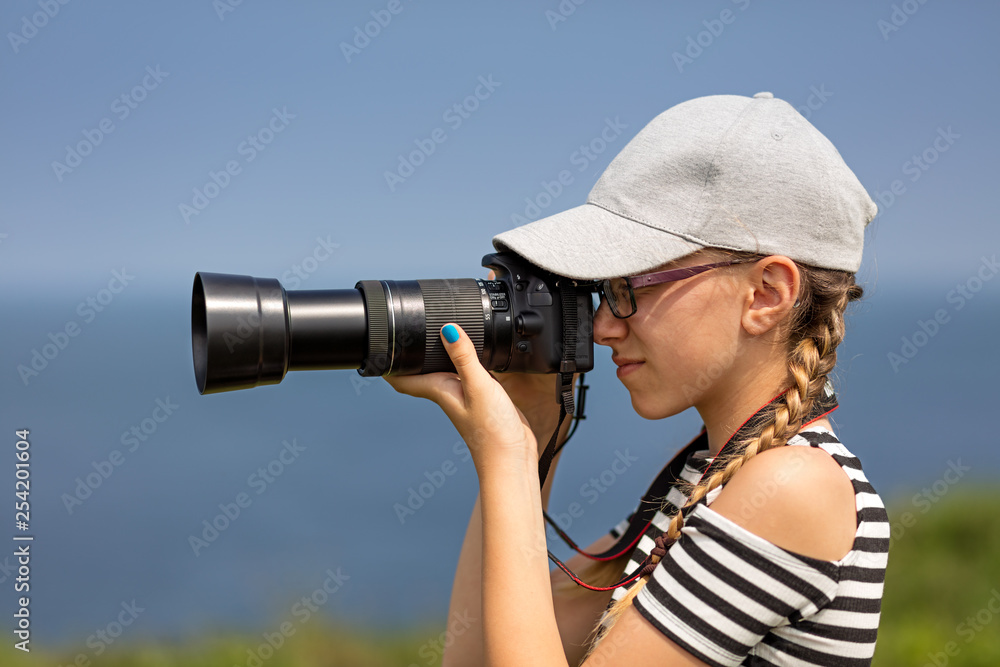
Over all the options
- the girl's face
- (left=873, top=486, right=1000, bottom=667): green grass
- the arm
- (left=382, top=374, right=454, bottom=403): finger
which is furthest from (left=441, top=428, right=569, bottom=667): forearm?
(left=873, top=486, right=1000, bottom=667): green grass

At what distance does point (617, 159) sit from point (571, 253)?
0.54ft

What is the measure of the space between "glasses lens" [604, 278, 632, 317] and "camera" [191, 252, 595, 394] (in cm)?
8

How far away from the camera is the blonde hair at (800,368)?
3.45 ft

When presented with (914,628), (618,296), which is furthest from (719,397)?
(914,628)

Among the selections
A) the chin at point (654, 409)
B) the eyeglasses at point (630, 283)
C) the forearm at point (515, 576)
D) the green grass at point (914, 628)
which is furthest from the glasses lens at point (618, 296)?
the green grass at point (914, 628)

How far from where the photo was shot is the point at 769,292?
108 cm

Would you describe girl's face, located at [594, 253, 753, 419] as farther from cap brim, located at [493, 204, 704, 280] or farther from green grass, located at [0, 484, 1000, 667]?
green grass, located at [0, 484, 1000, 667]

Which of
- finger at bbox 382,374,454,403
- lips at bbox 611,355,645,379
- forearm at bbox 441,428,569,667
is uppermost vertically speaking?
finger at bbox 382,374,454,403

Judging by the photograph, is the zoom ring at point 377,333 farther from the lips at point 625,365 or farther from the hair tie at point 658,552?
the hair tie at point 658,552

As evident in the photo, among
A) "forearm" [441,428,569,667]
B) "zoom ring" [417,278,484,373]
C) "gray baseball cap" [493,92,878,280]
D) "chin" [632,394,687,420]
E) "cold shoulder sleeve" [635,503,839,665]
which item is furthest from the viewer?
"forearm" [441,428,569,667]

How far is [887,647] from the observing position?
9.53 feet

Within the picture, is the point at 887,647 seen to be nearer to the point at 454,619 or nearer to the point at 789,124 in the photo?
the point at 454,619

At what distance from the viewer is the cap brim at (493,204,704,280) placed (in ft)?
3.58

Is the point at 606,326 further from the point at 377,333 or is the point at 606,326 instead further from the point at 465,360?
the point at 377,333
